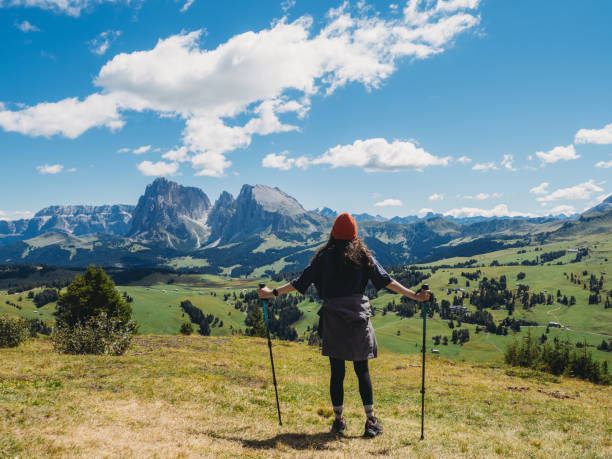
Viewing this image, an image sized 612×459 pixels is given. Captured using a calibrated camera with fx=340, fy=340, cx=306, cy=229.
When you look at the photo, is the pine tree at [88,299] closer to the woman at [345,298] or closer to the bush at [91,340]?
the bush at [91,340]

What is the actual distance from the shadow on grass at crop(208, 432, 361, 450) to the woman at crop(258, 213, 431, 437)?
3.43 ft

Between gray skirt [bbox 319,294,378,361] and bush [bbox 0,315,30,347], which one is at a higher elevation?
gray skirt [bbox 319,294,378,361]

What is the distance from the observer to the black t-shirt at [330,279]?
9.16 metres

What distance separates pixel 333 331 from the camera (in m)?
9.16

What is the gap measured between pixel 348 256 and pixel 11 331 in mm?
38110

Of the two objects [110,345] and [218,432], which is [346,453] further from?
[110,345]

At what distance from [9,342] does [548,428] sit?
41.9 meters

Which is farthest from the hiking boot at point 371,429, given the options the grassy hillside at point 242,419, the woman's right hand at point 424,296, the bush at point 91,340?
the bush at point 91,340

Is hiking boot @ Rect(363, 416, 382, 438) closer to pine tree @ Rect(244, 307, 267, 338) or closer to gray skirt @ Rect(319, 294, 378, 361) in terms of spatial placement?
gray skirt @ Rect(319, 294, 378, 361)

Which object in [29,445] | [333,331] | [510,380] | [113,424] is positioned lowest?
[510,380]

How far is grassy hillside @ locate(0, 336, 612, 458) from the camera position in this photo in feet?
27.7

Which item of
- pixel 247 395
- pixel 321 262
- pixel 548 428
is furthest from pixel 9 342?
pixel 548 428

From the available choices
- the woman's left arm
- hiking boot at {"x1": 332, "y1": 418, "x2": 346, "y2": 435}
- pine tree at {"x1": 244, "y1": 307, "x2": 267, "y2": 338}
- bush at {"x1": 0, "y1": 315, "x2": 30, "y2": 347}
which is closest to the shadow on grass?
hiking boot at {"x1": 332, "y1": 418, "x2": 346, "y2": 435}

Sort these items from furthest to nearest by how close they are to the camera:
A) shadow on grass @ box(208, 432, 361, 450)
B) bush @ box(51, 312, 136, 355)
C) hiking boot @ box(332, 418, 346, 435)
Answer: bush @ box(51, 312, 136, 355)
hiking boot @ box(332, 418, 346, 435)
shadow on grass @ box(208, 432, 361, 450)
